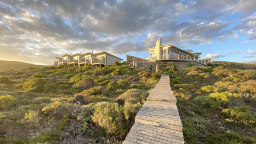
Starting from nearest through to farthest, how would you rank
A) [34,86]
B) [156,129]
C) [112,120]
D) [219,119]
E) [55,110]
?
[156,129] < [112,120] < [55,110] < [219,119] < [34,86]

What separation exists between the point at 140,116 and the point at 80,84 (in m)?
9.46

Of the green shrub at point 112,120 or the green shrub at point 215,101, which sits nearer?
the green shrub at point 112,120

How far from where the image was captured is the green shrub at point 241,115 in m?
4.84

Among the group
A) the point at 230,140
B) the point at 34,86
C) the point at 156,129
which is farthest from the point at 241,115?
the point at 34,86

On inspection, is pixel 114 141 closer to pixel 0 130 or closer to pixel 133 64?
pixel 0 130

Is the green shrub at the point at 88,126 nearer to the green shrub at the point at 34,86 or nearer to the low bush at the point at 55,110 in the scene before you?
the low bush at the point at 55,110

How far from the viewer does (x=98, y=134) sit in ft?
12.8

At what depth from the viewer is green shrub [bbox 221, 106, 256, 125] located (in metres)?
4.84

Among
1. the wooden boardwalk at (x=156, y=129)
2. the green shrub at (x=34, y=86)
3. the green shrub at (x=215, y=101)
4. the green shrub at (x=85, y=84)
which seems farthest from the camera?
the green shrub at (x=85, y=84)

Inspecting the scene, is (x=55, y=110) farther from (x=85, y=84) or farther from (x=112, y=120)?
(x=85, y=84)

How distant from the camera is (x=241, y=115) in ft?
16.4

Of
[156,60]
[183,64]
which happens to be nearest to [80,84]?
[156,60]

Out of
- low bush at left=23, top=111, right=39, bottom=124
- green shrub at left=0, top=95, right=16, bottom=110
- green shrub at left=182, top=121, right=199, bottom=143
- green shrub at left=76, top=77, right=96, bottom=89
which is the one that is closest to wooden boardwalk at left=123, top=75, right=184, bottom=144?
green shrub at left=182, top=121, right=199, bottom=143

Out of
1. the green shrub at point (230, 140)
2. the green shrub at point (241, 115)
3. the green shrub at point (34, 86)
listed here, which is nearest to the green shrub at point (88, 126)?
the green shrub at point (230, 140)
